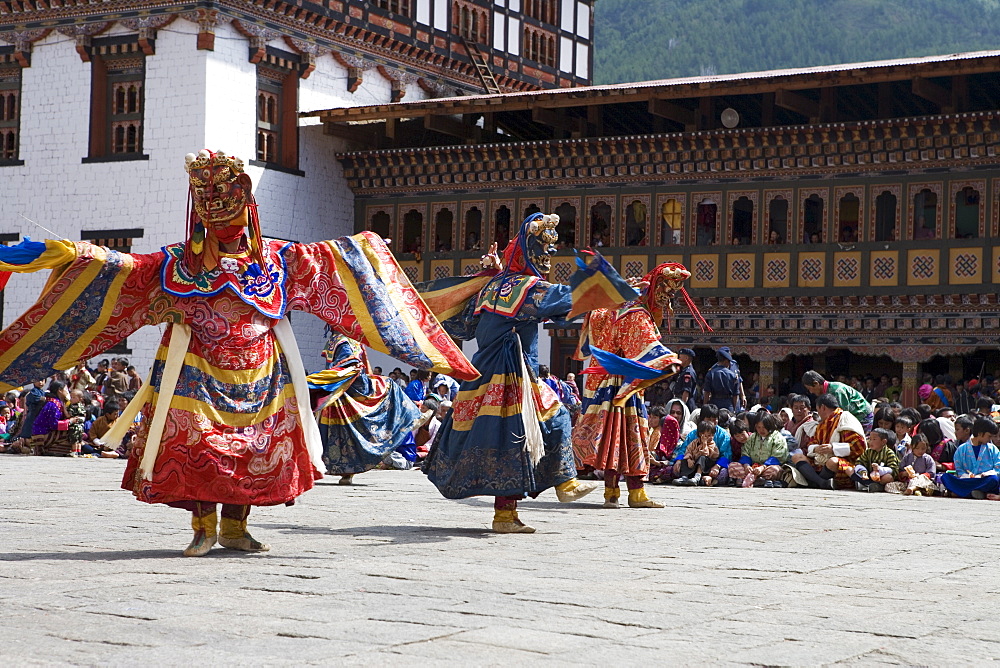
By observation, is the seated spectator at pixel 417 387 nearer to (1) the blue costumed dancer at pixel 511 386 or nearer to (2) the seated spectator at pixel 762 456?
(2) the seated spectator at pixel 762 456

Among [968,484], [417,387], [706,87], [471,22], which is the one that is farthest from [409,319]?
[471,22]

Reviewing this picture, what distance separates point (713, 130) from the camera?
2227 cm

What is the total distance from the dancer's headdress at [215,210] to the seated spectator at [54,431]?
1028cm

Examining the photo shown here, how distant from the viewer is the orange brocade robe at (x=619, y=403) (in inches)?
367

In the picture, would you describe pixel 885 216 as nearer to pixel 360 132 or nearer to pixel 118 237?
pixel 360 132

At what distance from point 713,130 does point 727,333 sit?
3.19 meters

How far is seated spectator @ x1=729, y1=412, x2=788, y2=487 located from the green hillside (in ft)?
209

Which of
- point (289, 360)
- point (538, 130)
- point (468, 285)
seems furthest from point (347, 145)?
point (289, 360)

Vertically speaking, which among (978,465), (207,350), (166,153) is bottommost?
(978,465)

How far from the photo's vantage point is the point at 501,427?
730 cm

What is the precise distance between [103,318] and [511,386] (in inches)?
86.9

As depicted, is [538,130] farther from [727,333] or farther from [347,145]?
[727,333]

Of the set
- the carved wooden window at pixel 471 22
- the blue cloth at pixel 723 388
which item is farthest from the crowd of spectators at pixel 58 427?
the carved wooden window at pixel 471 22

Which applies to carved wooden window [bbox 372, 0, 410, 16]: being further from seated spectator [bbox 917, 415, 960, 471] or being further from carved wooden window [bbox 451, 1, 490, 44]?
seated spectator [bbox 917, 415, 960, 471]
